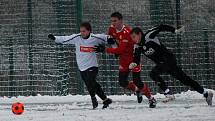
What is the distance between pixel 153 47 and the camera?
33.8 ft

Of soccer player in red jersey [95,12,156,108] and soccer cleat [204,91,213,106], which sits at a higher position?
soccer player in red jersey [95,12,156,108]

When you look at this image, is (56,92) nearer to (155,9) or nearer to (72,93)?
(72,93)

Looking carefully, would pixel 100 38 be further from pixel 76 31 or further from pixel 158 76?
pixel 76 31

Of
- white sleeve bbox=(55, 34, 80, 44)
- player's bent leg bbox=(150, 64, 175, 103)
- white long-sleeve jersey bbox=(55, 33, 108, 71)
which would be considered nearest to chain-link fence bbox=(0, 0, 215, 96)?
white sleeve bbox=(55, 34, 80, 44)

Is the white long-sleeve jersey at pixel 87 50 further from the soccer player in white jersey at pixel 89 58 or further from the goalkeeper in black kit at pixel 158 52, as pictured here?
the goalkeeper in black kit at pixel 158 52

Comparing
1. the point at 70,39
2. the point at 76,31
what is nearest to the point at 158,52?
the point at 70,39

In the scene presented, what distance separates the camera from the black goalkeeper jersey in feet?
33.4

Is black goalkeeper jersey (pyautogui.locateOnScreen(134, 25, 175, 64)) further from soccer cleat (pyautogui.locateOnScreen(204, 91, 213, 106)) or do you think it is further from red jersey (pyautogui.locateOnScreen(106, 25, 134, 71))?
soccer cleat (pyautogui.locateOnScreen(204, 91, 213, 106))

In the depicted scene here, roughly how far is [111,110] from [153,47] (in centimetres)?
145

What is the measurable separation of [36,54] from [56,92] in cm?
97

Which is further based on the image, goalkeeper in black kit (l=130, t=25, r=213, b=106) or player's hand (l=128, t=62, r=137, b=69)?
player's hand (l=128, t=62, r=137, b=69)

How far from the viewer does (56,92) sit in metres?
13.0

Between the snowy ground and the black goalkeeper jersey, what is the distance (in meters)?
0.87

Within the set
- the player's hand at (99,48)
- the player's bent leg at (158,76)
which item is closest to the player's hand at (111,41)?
the player's hand at (99,48)
